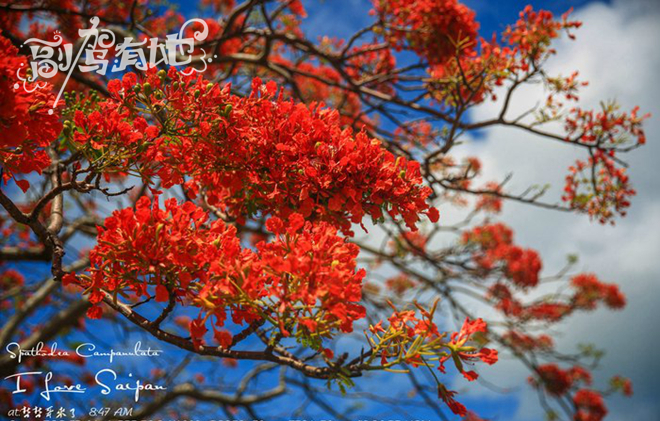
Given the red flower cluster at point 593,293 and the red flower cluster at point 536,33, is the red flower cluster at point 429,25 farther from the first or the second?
the red flower cluster at point 593,293

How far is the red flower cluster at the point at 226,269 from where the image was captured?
131 cm

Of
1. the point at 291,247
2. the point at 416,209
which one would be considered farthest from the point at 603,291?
the point at 291,247

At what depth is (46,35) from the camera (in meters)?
4.45

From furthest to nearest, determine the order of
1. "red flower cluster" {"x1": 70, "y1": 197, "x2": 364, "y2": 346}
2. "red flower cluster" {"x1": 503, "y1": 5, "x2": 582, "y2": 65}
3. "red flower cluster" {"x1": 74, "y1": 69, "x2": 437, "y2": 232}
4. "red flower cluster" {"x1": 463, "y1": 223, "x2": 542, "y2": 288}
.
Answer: "red flower cluster" {"x1": 463, "y1": 223, "x2": 542, "y2": 288}, "red flower cluster" {"x1": 503, "y1": 5, "x2": 582, "y2": 65}, "red flower cluster" {"x1": 74, "y1": 69, "x2": 437, "y2": 232}, "red flower cluster" {"x1": 70, "y1": 197, "x2": 364, "y2": 346}

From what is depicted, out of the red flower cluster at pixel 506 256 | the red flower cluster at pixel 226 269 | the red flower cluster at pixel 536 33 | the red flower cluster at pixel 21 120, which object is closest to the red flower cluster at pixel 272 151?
the red flower cluster at pixel 21 120

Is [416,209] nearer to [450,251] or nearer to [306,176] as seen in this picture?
[306,176]

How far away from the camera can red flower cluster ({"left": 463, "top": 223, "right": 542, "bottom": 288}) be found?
691 cm

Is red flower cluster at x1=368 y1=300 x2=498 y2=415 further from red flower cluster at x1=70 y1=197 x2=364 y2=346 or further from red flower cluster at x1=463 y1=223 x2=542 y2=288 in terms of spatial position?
red flower cluster at x1=463 y1=223 x2=542 y2=288

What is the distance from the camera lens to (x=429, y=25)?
378 centimetres

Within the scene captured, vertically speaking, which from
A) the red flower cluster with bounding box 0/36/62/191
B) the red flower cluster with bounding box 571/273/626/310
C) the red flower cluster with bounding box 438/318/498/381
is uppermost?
the red flower cluster with bounding box 571/273/626/310

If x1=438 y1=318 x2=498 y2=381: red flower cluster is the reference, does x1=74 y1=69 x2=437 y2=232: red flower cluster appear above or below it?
above

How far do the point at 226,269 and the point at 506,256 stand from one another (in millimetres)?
6569

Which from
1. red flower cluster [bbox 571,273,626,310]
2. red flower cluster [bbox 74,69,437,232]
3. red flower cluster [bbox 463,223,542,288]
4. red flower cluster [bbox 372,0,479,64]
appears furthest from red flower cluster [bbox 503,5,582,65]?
red flower cluster [bbox 571,273,626,310]

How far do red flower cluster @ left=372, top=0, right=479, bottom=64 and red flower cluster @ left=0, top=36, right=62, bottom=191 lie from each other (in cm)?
292
